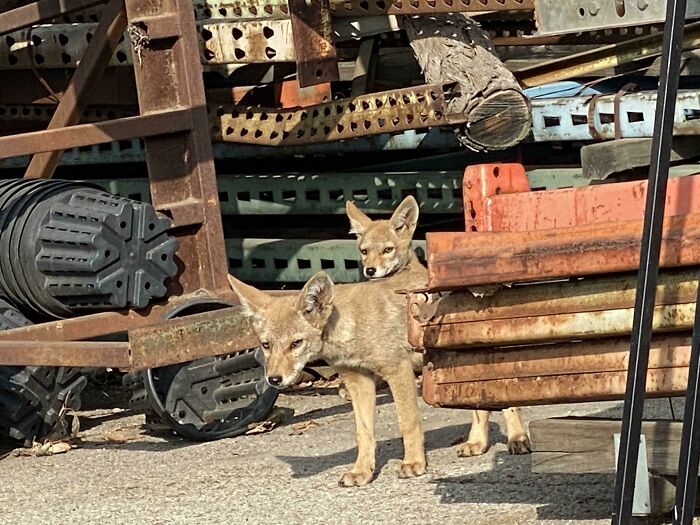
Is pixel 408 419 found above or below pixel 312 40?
below

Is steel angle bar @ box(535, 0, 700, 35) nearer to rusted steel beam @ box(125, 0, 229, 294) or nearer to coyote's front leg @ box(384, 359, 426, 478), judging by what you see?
coyote's front leg @ box(384, 359, 426, 478)

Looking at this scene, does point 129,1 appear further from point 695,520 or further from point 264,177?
point 695,520

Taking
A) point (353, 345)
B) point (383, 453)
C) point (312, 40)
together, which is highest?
point (312, 40)

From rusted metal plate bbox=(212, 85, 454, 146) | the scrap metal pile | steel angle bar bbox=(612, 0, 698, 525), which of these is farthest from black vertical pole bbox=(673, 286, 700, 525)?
rusted metal plate bbox=(212, 85, 454, 146)

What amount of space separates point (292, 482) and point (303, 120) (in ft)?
9.07

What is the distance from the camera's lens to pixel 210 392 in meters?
8.88

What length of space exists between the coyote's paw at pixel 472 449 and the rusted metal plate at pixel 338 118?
72.7 inches

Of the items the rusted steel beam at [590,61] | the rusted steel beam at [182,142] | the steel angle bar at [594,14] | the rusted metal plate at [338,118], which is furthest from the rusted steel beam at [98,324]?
the steel angle bar at [594,14]

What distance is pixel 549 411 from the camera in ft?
27.8

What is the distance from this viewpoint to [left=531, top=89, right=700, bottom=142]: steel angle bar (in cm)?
794

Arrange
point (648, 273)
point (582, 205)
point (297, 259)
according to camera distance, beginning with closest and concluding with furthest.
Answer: point (648, 273) < point (582, 205) < point (297, 259)

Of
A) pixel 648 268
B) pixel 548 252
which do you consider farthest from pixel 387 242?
pixel 648 268

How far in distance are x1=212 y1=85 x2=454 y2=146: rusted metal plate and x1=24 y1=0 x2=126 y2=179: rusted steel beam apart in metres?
0.86

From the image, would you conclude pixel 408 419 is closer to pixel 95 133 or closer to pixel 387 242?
pixel 387 242
